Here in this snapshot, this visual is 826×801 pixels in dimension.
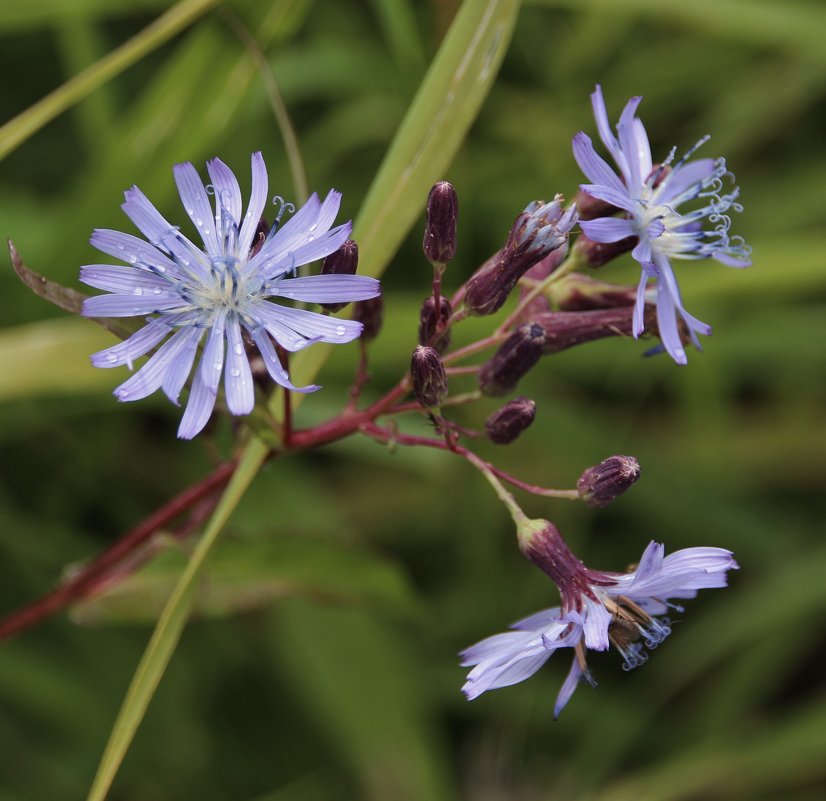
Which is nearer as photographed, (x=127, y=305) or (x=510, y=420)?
(x=127, y=305)

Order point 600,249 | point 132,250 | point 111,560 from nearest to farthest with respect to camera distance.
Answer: point 132,250
point 600,249
point 111,560

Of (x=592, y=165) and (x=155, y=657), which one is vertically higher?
(x=592, y=165)

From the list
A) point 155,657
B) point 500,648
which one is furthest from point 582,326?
point 155,657

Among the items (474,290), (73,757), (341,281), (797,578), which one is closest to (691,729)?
(797,578)

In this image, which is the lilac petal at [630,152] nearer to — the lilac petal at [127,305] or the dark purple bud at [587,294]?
the dark purple bud at [587,294]

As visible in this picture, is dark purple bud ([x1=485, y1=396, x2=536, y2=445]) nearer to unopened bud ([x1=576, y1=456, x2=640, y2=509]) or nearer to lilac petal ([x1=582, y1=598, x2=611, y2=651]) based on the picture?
unopened bud ([x1=576, y1=456, x2=640, y2=509])

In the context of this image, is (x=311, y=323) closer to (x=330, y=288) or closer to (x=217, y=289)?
(x=330, y=288)

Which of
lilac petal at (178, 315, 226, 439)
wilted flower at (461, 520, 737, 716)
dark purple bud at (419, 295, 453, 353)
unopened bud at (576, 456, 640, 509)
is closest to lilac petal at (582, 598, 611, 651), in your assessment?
wilted flower at (461, 520, 737, 716)
